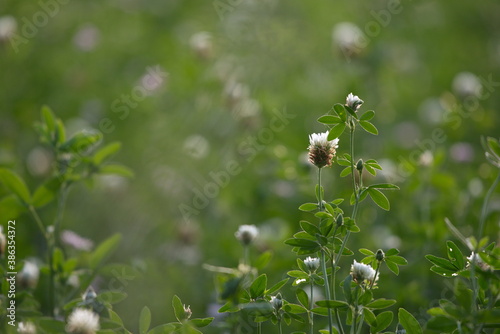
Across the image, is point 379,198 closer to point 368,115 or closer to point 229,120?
point 368,115

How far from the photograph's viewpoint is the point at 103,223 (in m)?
2.25

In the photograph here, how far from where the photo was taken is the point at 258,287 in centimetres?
97

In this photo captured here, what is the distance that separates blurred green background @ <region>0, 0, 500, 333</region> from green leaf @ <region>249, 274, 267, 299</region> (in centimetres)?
54

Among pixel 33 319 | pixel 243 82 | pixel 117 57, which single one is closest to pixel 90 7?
pixel 117 57

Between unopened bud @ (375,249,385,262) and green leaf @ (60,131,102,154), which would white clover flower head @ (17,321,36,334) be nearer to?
green leaf @ (60,131,102,154)

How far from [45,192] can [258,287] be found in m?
0.55

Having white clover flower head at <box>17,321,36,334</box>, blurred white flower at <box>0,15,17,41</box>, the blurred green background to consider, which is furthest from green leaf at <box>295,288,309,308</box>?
blurred white flower at <box>0,15,17,41</box>

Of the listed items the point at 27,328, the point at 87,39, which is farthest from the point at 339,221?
the point at 87,39

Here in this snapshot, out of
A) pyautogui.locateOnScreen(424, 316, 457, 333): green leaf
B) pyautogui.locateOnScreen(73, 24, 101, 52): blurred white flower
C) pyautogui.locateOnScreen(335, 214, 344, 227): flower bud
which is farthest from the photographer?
pyautogui.locateOnScreen(73, 24, 101, 52): blurred white flower

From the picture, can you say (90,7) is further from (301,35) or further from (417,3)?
(417,3)

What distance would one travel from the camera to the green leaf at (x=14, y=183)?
1194 mm

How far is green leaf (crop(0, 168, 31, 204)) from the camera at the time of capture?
3.92 ft

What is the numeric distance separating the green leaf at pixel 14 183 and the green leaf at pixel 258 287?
1.84 feet

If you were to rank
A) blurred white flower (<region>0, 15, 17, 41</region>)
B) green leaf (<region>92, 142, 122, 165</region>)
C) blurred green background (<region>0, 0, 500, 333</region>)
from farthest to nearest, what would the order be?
blurred white flower (<region>0, 15, 17, 41</region>) → blurred green background (<region>0, 0, 500, 333</region>) → green leaf (<region>92, 142, 122, 165</region>)
